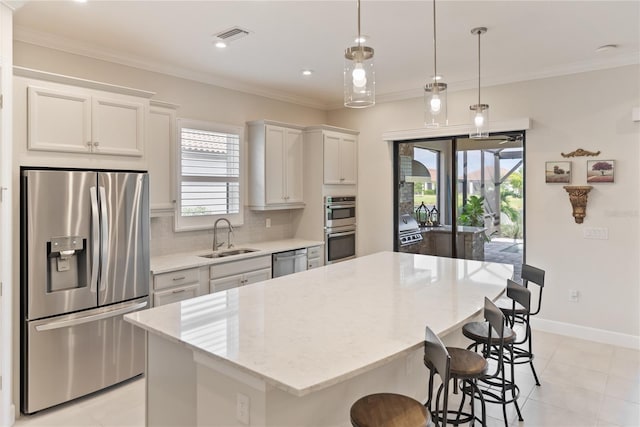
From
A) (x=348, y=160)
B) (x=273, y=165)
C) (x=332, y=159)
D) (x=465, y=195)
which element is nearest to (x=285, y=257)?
(x=273, y=165)

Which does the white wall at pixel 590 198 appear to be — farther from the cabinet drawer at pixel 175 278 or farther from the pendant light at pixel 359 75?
the cabinet drawer at pixel 175 278

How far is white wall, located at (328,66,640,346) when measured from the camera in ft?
13.5

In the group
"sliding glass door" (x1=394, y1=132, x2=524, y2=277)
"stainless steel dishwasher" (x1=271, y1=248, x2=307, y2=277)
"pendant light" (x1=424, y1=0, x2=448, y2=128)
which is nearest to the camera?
"pendant light" (x1=424, y1=0, x2=448, y2=128)

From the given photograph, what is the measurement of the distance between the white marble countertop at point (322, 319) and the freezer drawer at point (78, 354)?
119 cm

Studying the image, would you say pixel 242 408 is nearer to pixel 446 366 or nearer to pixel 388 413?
pixel 388 413

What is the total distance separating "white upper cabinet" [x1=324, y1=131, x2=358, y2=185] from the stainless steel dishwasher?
105 cm

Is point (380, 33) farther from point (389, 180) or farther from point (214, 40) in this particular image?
point (389, 180)

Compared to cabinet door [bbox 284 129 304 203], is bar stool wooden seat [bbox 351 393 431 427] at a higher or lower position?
lower

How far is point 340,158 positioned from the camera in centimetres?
567

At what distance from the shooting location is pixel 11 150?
2729 mm

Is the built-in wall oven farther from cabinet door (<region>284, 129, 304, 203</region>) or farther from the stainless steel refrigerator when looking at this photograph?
the stainless steel refrigerator

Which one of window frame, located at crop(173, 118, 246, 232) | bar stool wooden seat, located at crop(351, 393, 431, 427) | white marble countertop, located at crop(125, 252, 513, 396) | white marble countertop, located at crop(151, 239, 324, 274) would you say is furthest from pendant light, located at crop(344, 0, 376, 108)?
window frame, located at crop(173, 118, 246, 232)

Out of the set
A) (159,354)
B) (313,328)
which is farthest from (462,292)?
(159,354)

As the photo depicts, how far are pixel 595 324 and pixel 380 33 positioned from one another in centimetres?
367
